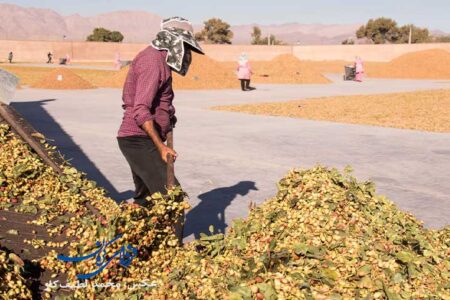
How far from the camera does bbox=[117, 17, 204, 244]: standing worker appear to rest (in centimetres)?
473

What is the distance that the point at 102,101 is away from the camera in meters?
22.4

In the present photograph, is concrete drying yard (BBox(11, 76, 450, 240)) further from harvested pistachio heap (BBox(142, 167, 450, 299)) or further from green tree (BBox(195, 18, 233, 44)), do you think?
green tree (BBox(195, 18, 233, 44))

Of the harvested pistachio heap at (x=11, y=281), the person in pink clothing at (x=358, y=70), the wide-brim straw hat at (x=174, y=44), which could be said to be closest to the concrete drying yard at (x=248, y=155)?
the wide-brim straw hat at (x=174, y=44)

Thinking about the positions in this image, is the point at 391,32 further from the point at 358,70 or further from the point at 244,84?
the point at 244,84

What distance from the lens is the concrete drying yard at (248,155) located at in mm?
7820

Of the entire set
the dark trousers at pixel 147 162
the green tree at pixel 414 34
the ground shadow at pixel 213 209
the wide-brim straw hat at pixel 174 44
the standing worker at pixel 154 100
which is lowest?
the ground shadow at pixel 213 209

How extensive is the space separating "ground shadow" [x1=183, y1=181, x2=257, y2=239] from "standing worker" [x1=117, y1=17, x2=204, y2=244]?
140 cm

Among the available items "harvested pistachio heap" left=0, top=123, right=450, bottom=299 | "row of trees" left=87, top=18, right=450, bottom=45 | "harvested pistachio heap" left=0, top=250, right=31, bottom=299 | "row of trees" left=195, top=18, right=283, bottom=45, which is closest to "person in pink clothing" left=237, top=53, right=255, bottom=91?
"harvested pistachio heap" left=0, top=123, right=450, bottom=299

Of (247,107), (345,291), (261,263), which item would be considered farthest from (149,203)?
(247,107)

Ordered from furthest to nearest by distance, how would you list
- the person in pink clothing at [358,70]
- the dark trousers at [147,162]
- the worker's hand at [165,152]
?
the person in pink clothing at [358,70], the dark trousers at [147,162], the worker's hand at [165,152]

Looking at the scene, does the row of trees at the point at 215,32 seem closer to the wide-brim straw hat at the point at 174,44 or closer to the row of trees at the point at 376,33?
the row of trees at the point at 376,33

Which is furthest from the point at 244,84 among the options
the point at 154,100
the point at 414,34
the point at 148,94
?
the point at 414,34

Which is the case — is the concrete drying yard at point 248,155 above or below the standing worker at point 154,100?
below

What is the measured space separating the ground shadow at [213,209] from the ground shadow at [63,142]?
3.57 ft
